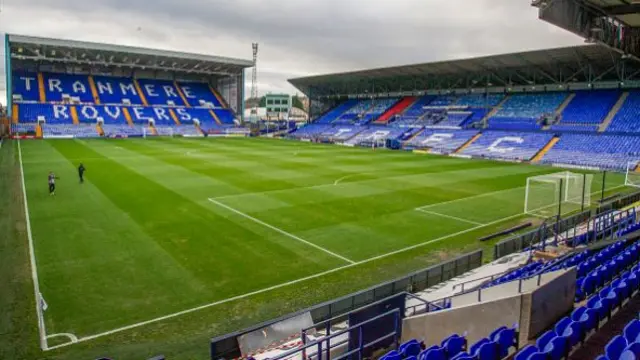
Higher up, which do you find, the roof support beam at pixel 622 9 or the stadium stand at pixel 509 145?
the roof support beam at pixel 622 9

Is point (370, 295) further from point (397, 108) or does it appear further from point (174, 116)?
point (174, 116)

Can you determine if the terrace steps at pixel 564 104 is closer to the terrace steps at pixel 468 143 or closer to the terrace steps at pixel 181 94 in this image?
the terrace steps at pixel 468 143

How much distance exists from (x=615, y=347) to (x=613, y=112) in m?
53.3

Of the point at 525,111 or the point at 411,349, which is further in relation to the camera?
the point at 525,111

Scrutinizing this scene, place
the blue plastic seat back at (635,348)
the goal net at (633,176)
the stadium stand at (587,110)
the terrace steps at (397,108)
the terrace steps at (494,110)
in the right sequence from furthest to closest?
the terrace steps at (397,108), the terrace steps at (494,110), the stadium stand at (587,110), the goal net at (633,176), the blue plastic seat back at (635,348)

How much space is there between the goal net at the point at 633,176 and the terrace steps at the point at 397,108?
37.3 m

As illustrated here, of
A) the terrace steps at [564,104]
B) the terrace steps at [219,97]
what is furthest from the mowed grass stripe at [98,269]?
the terrace steps at [219,97]

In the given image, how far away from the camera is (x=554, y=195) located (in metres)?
23.8

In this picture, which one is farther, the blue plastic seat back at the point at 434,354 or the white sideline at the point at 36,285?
the white sideline at the point at 36,285

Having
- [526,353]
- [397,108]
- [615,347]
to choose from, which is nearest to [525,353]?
[526,353]

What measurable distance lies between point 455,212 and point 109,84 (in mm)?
73418

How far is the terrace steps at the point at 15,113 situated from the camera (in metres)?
63.8

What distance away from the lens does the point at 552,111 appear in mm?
55469

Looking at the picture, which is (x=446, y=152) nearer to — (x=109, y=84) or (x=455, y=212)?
(x=455, y=212)
